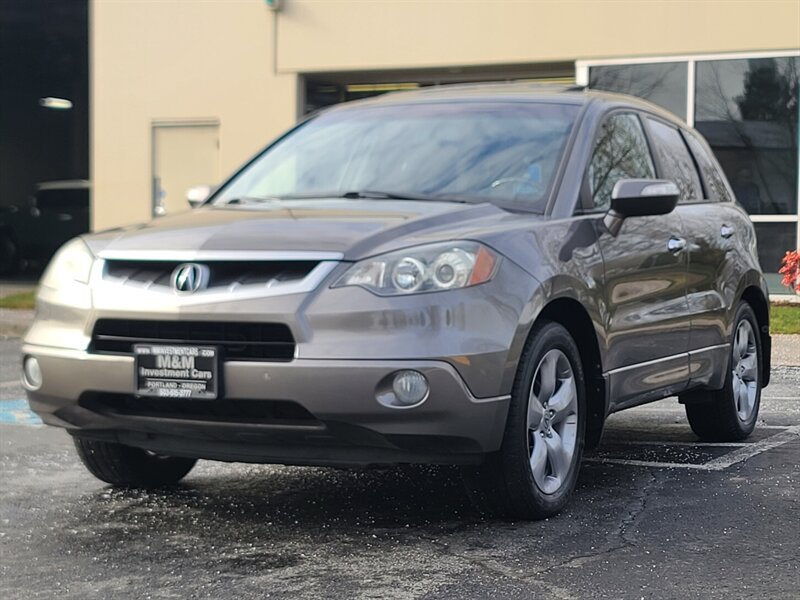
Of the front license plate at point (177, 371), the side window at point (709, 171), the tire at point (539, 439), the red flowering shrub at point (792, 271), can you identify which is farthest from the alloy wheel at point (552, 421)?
the red flowering shrub at point (792, 271)

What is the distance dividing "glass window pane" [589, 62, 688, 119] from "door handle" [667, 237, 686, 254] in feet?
32.1

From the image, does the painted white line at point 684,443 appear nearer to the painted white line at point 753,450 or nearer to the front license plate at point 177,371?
the painted white line at point 753,450

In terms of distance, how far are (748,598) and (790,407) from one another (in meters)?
4.69

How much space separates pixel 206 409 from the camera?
15.5ft

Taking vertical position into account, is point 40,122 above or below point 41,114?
below

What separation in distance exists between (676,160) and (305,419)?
2.99m

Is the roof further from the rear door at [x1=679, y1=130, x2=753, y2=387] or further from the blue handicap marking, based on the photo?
the blue handicap marking

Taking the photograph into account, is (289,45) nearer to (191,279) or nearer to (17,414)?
(17,414)

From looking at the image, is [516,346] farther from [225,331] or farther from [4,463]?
[4,463]

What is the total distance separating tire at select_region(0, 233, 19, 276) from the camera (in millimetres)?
24203

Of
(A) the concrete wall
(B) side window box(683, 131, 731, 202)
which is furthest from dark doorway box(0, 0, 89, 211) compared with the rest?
(B) side window box(683, 131, 731, 202)

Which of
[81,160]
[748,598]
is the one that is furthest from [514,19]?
[81,160]

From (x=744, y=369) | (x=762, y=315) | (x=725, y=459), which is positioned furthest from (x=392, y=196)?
(x=762, y=315)

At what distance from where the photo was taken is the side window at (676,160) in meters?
6.64
